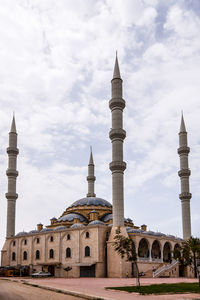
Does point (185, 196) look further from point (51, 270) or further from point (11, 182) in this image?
point (11, 182)

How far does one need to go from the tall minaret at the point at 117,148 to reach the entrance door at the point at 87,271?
7194 mm

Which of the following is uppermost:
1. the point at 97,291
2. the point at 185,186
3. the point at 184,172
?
the point at 184,172

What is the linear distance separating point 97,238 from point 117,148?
43.0 ft

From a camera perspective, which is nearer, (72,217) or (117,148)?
(117,148)

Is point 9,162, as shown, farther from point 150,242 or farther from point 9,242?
point 150,242

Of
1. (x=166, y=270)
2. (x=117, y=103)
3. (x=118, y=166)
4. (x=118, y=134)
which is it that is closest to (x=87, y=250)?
(x=166, y=270)

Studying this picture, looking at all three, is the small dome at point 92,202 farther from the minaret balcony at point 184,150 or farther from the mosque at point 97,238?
the minaret balcony at point 184,150

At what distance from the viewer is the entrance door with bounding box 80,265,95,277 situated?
51.2m

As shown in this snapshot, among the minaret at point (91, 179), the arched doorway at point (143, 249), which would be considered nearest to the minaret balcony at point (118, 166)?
the arched doorway at point (143, 249)

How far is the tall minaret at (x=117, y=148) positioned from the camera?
50.5 metres

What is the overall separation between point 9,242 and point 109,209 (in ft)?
62.0

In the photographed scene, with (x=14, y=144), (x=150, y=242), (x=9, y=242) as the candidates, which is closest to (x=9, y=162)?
(x=14, y=144)

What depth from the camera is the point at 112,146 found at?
54.2 meters

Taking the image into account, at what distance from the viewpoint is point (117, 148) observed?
5325 centimetres
